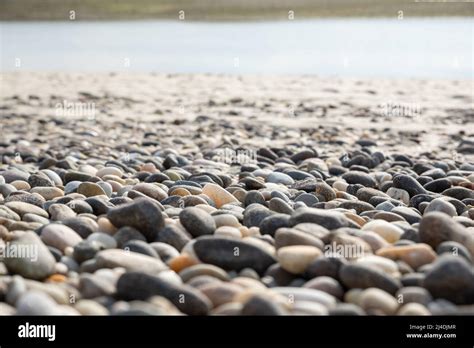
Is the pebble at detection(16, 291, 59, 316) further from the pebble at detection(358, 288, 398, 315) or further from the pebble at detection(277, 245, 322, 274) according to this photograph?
the pebble at detection(358, 288, 398, 315)

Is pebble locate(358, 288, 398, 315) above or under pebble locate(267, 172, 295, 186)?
above

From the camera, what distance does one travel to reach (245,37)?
54.6 feet

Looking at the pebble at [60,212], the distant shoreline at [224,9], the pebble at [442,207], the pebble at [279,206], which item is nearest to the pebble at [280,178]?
the pebble at [279,206]

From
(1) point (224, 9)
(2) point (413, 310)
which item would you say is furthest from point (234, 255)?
(1) point (224, 9)

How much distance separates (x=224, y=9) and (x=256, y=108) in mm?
13070

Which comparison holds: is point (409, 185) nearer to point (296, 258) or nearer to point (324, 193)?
point (324, 193)

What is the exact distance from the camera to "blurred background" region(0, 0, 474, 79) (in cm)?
1285

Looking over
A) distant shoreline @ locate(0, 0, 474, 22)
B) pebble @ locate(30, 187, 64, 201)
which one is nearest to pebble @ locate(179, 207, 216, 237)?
pebble @ locate(30, 187, 64, 201)

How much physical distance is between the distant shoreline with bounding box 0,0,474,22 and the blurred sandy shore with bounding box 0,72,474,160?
9.12 meters

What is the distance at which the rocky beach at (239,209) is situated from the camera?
2.66 meters

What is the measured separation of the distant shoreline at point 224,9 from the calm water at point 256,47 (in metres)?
0.74

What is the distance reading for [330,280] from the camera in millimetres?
2762
